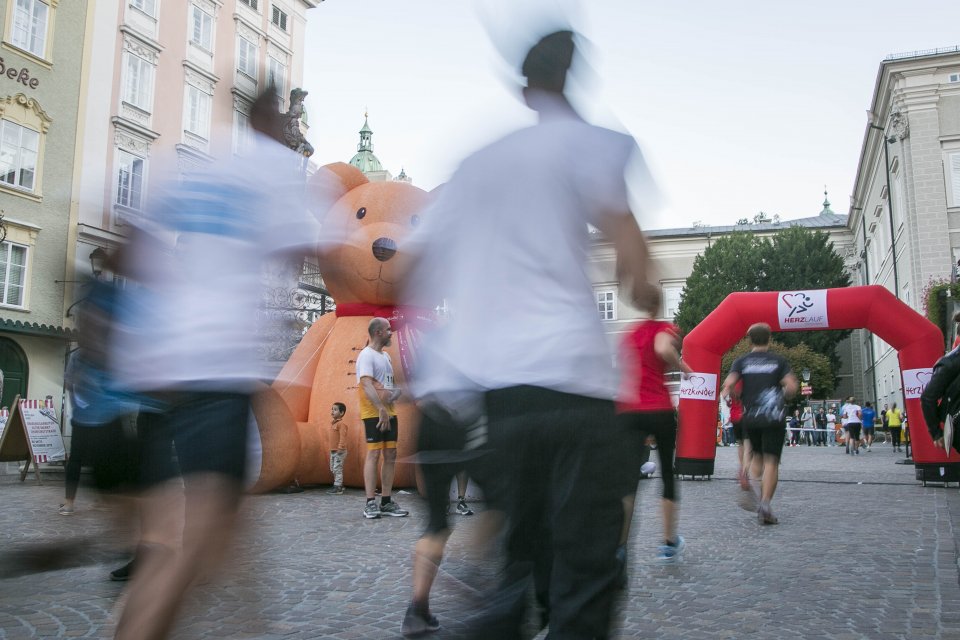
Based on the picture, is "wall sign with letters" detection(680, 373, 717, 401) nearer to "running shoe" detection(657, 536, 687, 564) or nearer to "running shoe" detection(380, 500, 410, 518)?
"running shoe" detection(380, 500, 410, 518)

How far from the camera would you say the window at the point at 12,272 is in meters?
20.4

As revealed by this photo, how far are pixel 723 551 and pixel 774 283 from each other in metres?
41.3

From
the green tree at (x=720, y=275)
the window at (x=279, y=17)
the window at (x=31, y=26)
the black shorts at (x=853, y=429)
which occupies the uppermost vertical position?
the window at (x=279, y=17)

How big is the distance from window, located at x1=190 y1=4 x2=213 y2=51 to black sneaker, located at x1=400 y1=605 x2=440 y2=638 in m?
28.4

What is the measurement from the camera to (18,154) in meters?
21.1

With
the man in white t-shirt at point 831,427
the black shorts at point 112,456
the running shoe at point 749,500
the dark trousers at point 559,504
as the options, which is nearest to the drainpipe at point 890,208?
the man in white t-shirt at point 831,427

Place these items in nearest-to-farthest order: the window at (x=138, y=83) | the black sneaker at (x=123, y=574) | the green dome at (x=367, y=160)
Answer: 1. the black sneaker at (x=123, y=574)
2. the window at (x=138, y=83)
3. the green dome at (x=367, y=160)

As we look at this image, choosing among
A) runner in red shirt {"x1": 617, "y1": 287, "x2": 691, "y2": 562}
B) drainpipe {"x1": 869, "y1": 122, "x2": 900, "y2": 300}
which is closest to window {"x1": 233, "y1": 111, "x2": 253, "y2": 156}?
runner in red shirt {"x1": 617, "y1": 287, "x2": 691, "y2": 562}

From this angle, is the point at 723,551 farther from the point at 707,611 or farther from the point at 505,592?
the point at 505,592

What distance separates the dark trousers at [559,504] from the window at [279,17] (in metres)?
34.0

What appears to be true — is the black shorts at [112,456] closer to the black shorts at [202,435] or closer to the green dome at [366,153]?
the black shorts at [202,435]

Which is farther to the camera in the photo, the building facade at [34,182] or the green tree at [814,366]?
the green tree at [814,366]

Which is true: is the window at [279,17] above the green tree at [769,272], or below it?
above

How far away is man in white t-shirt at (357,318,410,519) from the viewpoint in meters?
7.66
